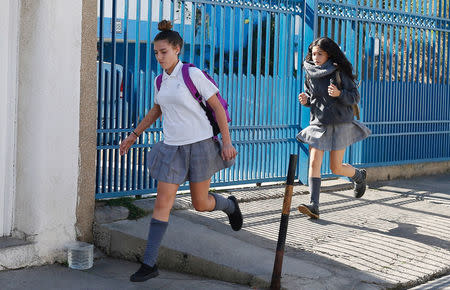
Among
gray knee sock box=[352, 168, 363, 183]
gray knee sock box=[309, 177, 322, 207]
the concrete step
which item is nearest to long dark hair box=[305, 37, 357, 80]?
gray knee sock box=[309, 177, 322, 207]

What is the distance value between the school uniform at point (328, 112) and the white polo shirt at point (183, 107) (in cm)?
205

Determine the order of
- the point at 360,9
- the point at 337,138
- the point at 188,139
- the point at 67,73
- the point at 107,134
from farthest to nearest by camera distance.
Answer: the point at 360,9
the point at 337,138
the point at 107,134
the point at 67,73
the point at 188,139

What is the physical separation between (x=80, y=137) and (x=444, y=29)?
6371mm

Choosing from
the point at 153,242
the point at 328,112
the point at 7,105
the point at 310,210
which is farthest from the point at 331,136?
the point at 7,105

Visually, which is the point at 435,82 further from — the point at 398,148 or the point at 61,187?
the point at 61,187

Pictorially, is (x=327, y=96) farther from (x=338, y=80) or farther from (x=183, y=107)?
(x=183, y=107)

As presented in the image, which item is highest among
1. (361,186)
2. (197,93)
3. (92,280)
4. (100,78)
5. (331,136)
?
(100,78)

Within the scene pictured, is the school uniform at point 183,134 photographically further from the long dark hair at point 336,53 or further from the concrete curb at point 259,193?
the long dark hair at point 336,53

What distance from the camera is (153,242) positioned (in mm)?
5023

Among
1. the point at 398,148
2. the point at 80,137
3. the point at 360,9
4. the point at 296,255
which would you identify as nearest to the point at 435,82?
the point at 398,148

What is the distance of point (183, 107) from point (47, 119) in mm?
1221

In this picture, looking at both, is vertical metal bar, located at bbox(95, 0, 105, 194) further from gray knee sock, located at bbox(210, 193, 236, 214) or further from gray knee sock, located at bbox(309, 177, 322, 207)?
gray knee sock, located at bbox(309, 177, 322, 207)

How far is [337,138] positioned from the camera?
712 cm

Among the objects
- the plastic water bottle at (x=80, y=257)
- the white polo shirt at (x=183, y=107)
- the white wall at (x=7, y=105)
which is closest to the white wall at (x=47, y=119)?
the white wall at (x=7, y=105)
